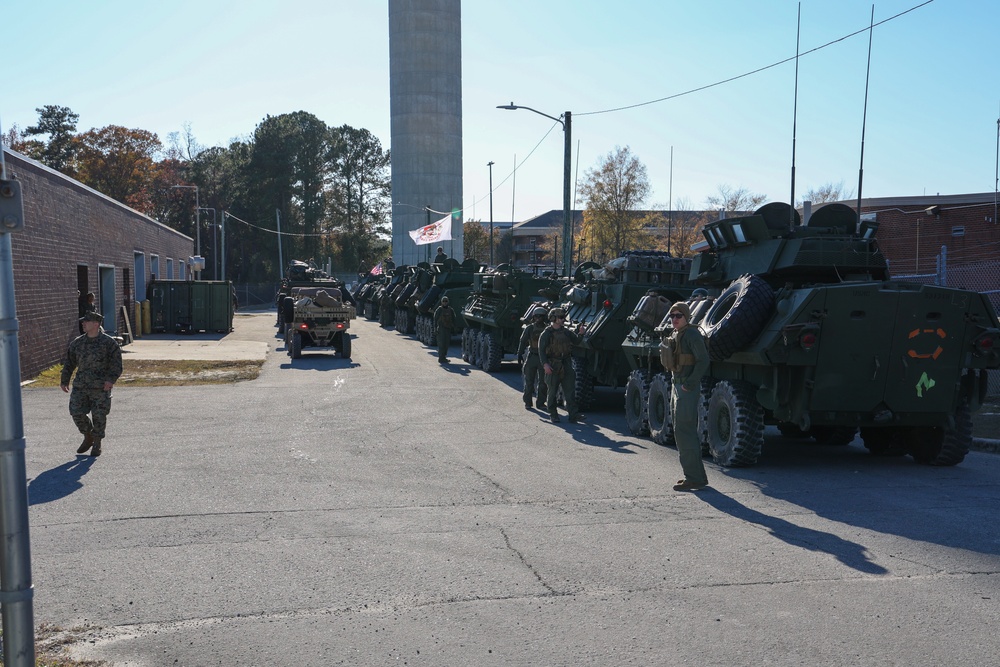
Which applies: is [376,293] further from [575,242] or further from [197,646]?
[197,646]

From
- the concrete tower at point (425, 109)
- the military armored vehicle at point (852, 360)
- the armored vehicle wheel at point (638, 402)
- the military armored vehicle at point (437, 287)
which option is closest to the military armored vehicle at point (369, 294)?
the concrete tower at point (425, 109)

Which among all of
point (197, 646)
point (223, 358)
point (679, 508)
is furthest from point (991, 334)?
point (223, 358)

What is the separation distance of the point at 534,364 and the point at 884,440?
593 centimetres

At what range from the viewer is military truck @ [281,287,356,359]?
80.7 ft

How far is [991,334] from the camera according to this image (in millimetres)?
10078

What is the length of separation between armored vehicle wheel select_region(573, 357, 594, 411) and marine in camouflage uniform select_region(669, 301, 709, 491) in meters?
5.87

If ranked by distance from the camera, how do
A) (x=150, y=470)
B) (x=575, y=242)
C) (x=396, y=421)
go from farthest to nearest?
(x=575, y=242) < (x=396, y=421) < (x=150, y=470)

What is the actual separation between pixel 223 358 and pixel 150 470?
47.5 feet

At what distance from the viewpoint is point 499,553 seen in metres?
6.85

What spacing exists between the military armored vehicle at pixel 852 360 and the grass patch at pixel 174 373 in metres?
11.8

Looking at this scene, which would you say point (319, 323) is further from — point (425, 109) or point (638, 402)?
point (425, 109)

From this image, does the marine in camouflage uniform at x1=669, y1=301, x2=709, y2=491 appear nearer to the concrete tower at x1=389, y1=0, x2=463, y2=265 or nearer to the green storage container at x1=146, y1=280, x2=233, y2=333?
the green storage container at x1=146, y1=280, x2=233, y2=333

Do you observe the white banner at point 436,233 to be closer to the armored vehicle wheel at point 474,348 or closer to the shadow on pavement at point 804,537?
the armored vehicle wheel at point 474,348

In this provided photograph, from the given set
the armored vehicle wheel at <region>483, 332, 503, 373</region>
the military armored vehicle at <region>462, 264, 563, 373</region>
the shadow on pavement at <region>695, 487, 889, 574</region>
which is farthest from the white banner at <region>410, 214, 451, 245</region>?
the shadow on pavement at <region>695, 487, 889, 574</region>
